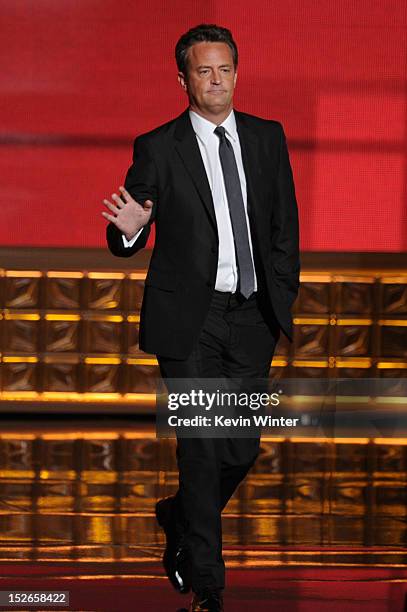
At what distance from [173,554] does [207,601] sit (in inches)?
14.9

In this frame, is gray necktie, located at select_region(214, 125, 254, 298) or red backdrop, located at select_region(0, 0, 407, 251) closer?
gray necktie, located at select_region(214, 125, 254, 298)

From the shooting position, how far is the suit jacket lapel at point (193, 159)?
A: 295 cm

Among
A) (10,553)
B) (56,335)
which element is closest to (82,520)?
(10,553)

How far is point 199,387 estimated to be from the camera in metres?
2.97

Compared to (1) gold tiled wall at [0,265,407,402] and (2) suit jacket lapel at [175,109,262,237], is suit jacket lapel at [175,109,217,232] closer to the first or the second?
(2) suit jacket lapel at [175,109,262,237]

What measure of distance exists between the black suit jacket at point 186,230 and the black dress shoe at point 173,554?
0.48 m

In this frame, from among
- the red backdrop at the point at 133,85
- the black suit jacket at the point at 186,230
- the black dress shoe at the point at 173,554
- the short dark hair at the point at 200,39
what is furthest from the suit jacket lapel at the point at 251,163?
the red backdrop at the point at 133,85

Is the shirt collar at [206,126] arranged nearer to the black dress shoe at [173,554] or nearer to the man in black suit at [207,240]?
the man in black suit at [207,240]

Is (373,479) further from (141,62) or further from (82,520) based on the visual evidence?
(141,62)

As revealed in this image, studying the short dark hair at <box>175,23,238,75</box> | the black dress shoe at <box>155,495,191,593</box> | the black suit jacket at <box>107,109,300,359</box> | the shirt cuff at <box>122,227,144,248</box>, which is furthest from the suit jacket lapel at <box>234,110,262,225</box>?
the black dress shoe at <box>155,495,191,593</box>

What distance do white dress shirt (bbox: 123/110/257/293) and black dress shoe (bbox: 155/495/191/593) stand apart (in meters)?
0.62

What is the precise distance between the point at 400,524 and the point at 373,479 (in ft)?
2.68

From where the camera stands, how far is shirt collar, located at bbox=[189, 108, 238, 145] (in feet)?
9.89

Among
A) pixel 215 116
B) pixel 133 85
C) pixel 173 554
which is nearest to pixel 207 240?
pixel 215 116
